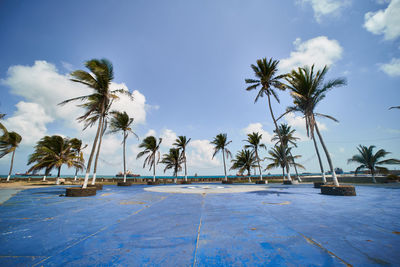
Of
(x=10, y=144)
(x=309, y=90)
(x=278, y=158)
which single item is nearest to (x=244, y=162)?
(x=278, y=158)

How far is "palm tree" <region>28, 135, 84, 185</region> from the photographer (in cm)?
2322

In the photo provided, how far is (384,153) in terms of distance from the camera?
21500 millimetres

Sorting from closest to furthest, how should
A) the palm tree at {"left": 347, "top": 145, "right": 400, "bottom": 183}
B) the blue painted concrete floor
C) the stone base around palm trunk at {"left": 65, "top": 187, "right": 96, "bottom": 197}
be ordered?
1. the blue painted concrete floor
2. the stone base around palm trunk at {"left": 65, "top": 187, "right": 96, "bottom": 197}
3. the palm tree at {"left": 347, "top": 145, "right": 400, "bottom": 183}

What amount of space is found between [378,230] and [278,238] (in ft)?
7.97

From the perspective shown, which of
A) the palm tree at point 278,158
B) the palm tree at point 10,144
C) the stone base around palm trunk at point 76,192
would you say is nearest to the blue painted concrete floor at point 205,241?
the stone base around palm trunk at point 76,192

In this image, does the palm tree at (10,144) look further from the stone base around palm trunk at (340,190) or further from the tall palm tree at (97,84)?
the stone base around palm trunk at (340,190)

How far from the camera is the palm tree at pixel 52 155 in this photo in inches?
914

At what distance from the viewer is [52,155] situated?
77.8ft

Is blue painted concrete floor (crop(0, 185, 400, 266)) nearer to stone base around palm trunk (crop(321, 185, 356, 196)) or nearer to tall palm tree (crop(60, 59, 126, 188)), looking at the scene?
stone base around palm trunk (crop(321, 185, 356, 196))

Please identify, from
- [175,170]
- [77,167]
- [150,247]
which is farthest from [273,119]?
[77,167]

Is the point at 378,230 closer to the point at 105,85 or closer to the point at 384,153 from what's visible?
the point at 105,85

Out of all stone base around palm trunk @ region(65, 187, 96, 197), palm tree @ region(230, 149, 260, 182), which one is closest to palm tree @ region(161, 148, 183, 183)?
palm tree @ region(230, 149, 260, 182)

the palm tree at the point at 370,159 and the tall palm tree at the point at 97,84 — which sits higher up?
the tall palm tree at the point at 97,84

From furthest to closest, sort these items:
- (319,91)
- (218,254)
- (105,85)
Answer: (105,85)
(319,91)
(218,254)
